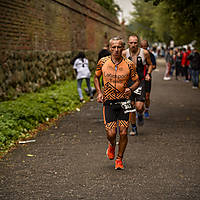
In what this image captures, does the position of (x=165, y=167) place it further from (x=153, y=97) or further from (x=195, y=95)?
(x=195, y=95)

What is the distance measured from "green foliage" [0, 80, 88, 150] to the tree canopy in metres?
3.33

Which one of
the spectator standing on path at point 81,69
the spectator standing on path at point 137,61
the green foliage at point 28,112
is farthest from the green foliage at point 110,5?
the spectator standing on path at point 137,61

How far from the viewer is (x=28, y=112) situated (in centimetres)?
935

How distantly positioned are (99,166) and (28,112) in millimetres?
3770

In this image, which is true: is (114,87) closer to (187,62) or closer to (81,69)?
(81,69)

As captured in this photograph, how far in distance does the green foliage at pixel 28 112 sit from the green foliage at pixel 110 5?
23.9 metres

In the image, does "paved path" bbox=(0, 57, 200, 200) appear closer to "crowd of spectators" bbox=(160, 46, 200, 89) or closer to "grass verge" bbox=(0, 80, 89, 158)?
"grass verge" bbox=(0, 80, 89, 158)

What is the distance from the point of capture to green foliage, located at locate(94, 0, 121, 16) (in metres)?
36.6

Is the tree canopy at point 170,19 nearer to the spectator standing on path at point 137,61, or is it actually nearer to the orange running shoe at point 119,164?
the spectator standing on path at point 137,61

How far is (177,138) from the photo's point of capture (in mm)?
8047

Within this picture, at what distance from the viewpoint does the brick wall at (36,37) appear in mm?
12203

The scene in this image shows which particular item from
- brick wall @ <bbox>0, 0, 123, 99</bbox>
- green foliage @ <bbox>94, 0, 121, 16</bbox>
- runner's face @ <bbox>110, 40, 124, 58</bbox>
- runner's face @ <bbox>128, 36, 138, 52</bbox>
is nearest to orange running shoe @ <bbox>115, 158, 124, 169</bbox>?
runner's face @ <bbox>110, 40, 124, 58</bbox>

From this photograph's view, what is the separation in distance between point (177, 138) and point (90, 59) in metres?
17.9

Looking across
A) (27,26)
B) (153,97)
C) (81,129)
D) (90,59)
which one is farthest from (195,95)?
(90,59)
